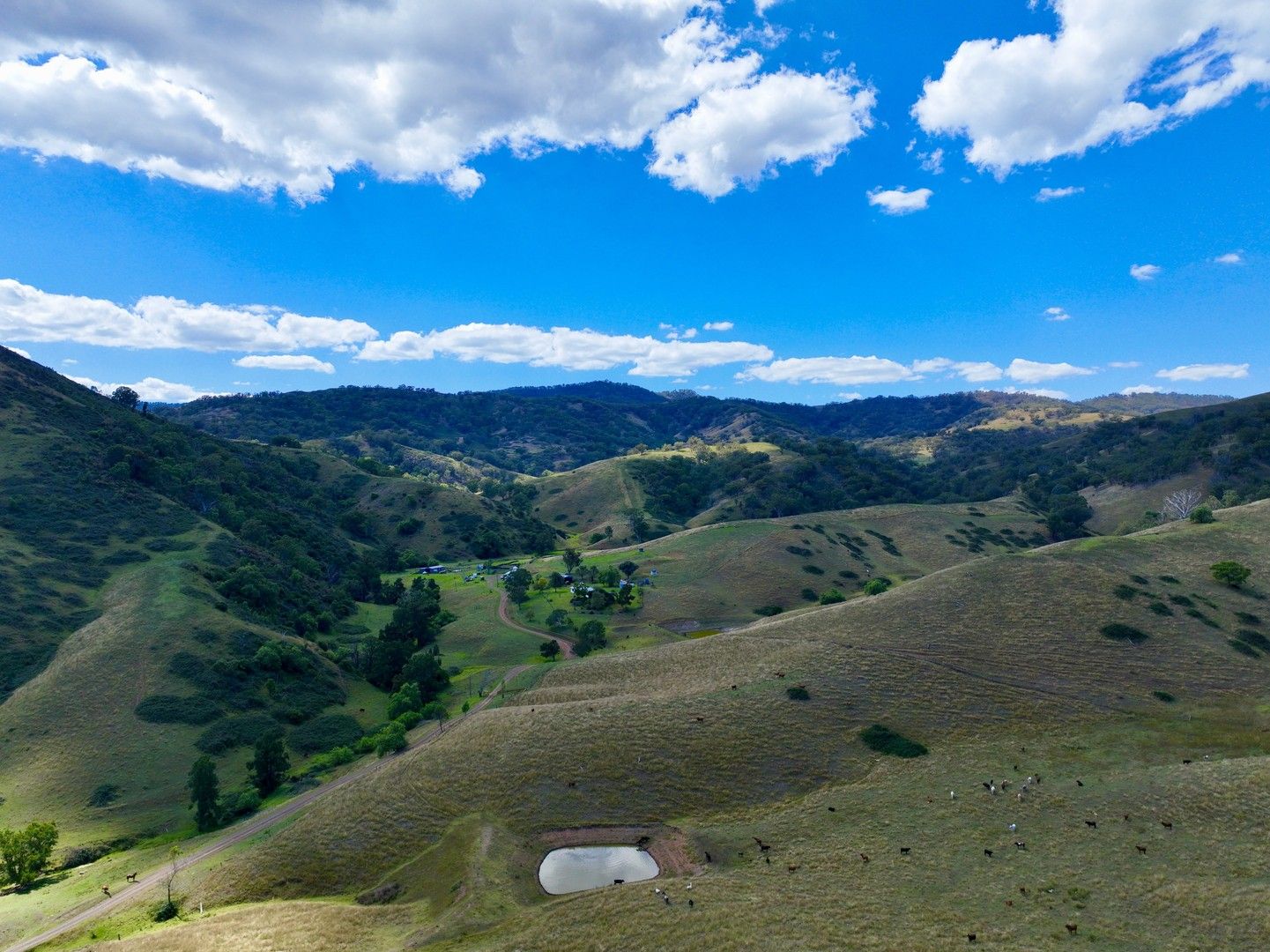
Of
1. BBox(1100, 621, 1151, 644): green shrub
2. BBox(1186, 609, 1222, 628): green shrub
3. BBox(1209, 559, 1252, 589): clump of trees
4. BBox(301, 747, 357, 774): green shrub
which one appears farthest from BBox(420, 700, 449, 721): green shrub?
BBox(1209, 559, 1252, 589): clump of trees

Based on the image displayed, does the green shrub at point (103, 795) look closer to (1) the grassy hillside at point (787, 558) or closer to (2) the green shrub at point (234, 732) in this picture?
(2) the green shrub at point (234, 732)

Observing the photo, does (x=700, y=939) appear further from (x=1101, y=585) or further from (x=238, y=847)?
(x=1101, y=585)

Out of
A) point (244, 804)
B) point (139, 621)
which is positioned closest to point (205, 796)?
point (244, 804)

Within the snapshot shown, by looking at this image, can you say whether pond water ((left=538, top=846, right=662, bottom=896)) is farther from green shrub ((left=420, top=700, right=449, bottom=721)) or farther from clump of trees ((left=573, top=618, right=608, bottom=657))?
clump of trees ((left=573, top=618, right=608, bottom=657))

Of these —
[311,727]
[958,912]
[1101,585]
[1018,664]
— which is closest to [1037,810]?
[958,912]

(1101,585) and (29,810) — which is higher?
(1101,585)

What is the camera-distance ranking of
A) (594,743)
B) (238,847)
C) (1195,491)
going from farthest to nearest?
(1195,491) < (594,743) < (238,847)

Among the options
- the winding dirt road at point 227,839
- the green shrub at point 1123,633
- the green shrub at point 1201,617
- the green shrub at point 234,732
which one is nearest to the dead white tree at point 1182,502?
the green shrub at point 1201,617
